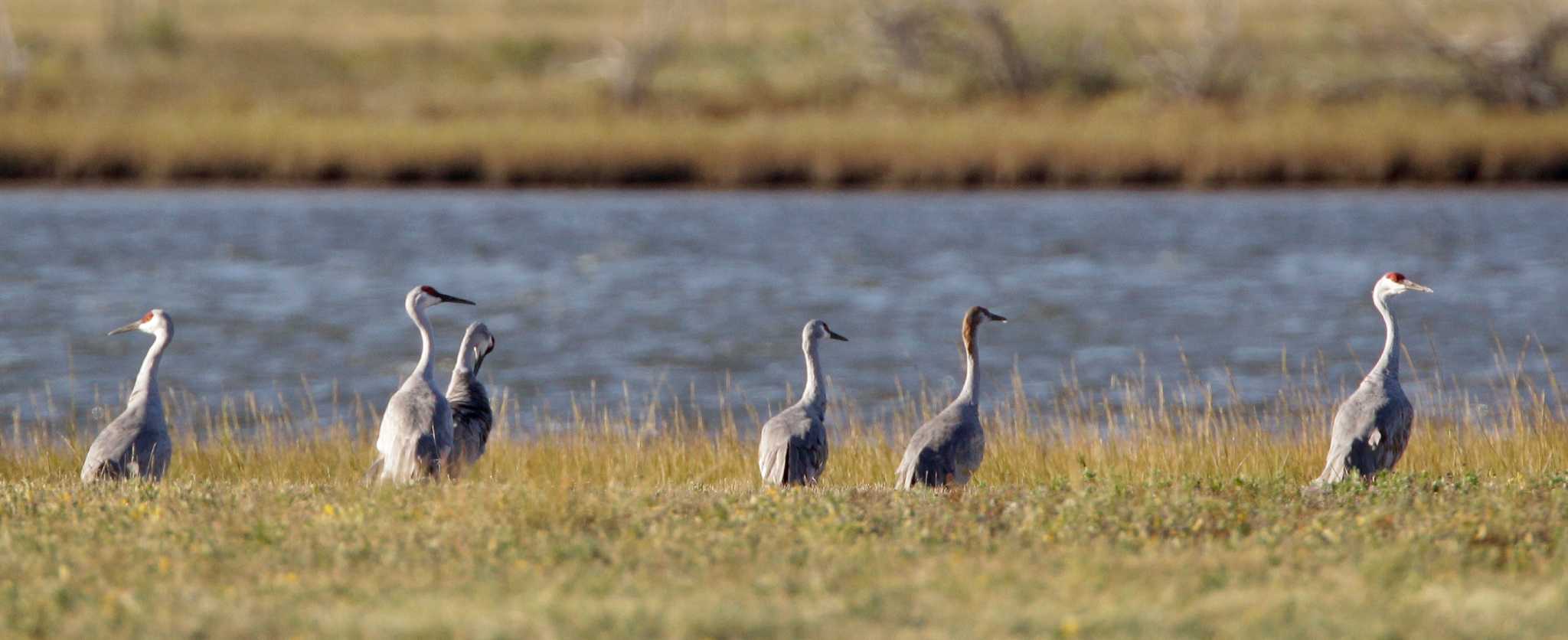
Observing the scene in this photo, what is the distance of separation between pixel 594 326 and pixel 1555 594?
58.2 feet

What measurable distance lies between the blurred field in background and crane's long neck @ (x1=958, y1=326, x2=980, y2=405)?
2301 centimetres

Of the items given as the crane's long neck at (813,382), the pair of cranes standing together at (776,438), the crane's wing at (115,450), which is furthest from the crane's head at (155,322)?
the crane's long neck at (813,382)

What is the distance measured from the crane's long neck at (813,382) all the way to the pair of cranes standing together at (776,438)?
0.02 metres

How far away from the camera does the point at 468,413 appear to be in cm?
1143

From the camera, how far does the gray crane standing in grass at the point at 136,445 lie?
35.2 ft

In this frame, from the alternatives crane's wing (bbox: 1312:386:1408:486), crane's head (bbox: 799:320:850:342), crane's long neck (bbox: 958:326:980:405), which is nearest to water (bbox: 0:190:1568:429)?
crane's head (bbox: 799:320:850:342)

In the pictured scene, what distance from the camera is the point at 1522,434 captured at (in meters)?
12.9

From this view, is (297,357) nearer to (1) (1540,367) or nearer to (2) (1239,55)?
(1) (1540,367)

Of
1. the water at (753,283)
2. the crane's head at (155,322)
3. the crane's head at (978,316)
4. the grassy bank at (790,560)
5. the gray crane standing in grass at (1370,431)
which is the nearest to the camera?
the grassy bank at (790,560)

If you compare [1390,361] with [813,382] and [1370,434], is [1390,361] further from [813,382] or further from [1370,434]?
[813,382]

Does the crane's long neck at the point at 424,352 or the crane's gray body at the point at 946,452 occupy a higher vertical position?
the crane's long neck at the point at 424,352

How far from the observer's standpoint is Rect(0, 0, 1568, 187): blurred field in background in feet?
116

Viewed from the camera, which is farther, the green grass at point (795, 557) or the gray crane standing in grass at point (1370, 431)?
the gray crane standing in grass at point (1370, 431)

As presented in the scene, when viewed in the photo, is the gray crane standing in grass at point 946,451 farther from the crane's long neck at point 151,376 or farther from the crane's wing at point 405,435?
the crane's long neck at point 151,376
